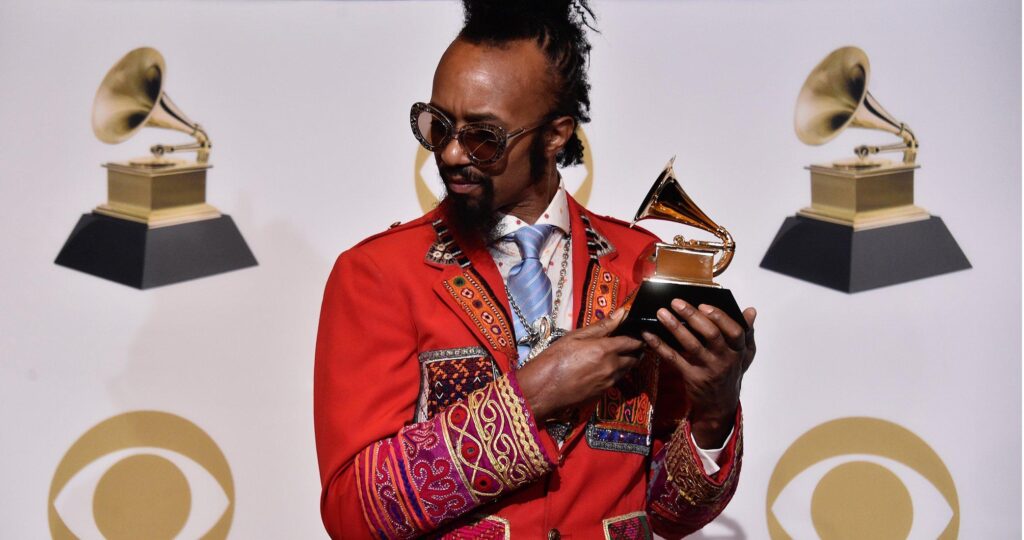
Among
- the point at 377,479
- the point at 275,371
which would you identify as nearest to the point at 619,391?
the point at 377,479

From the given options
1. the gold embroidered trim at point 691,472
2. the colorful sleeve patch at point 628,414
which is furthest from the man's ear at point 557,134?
the gold embroidered trim at point 691,472

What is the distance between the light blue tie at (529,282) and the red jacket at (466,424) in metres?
0.03

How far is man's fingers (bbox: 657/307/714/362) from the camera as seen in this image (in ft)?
6.26

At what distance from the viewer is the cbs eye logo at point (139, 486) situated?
324 centimetres

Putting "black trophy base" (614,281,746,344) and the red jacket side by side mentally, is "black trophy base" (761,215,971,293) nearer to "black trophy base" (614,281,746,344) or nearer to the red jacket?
the red jacket

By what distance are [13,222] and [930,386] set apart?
286cm

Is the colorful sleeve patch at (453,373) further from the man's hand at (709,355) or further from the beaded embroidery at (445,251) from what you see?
the man's hand at (709,355)

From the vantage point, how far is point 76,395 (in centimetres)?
324

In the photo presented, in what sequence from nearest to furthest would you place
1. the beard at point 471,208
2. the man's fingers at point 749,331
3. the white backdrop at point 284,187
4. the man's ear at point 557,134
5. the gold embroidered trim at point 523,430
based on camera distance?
the gold embroidered trim at point 523,430
the man's fingers at point 749,331
the beard at point 471,208
the man's ear at point 557,134
the white backdrop at point 284,187

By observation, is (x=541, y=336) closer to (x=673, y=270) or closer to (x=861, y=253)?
(x=673, y=270)

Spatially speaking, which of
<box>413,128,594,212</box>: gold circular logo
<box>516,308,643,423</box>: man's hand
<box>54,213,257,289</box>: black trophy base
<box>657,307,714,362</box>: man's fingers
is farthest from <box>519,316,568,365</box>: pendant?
<box>54,213,257,289</box>: black trophy base

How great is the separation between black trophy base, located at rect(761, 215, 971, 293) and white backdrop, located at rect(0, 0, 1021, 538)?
6 cm

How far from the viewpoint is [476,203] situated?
2139 mm

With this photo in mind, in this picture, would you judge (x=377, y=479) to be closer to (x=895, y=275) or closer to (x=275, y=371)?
(x=275, y=371)
